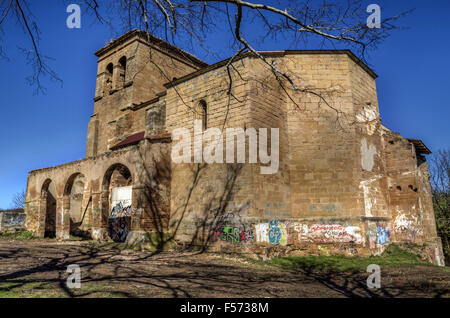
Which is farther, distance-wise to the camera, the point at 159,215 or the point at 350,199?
the point at 159,215

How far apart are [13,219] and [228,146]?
14.6 m

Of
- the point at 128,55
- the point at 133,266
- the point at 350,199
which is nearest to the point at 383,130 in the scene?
the point at 350,199

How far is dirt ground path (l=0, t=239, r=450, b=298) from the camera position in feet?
17.7

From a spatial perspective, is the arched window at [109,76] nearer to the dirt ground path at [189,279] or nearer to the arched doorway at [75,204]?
the arched doorway at [75,204]

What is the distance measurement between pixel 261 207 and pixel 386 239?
478 centimetres

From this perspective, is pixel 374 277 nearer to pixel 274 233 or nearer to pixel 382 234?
pixel 274 233

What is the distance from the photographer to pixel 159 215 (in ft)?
39.7

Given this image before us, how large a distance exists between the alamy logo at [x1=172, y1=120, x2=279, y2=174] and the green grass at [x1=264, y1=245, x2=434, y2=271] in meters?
2.89

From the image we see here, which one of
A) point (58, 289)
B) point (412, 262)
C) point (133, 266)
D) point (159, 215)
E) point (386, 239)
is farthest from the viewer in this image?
point (159, 215)

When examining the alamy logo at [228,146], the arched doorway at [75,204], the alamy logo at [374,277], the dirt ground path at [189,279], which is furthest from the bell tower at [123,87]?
the alamy logo at [374,277]

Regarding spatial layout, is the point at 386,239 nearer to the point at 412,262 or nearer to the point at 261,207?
the point at 412,262

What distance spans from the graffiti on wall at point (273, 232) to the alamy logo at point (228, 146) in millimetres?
1731

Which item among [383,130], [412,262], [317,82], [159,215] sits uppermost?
[317,82]

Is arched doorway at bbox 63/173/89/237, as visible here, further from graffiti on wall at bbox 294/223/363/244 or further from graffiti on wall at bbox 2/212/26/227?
graffiti on wall at bbox 294/223/363/244
